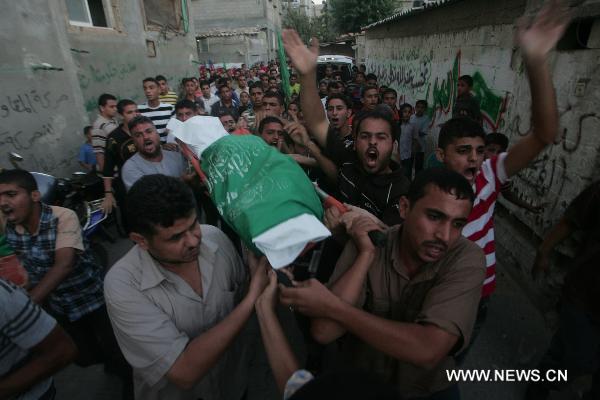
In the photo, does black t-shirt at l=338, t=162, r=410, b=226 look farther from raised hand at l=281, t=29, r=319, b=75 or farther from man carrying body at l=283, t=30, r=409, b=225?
raised hand at l=281, t=29, r=319, b=75

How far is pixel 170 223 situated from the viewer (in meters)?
1.38

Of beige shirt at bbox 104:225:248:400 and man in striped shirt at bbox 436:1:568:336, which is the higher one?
man in striped shirt at bbox 436:1:568:336

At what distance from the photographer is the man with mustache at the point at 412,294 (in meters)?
1.19

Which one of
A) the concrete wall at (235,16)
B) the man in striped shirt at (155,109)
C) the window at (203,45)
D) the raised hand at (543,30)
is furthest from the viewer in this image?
the concrete wall at (235,16)

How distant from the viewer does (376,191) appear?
2029 millimetres

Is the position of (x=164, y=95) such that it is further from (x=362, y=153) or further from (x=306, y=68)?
(x=362, y=153)

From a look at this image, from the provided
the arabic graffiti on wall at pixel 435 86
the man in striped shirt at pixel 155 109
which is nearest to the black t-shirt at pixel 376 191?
the arabic graffiti on wall at pixel 435 86

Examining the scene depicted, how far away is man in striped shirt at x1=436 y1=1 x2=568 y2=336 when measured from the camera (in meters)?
1.68

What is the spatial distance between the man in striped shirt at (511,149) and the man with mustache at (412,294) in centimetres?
72

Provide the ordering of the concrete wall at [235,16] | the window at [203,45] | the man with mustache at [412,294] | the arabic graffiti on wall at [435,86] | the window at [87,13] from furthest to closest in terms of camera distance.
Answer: the concrete wall at [235,16] → the window at [203,45] → the window at [87,13] → the arabic graffiti on wall at [435,86] → the man with mustache at [412,294]

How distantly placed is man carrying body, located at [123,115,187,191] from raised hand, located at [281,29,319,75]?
155cm

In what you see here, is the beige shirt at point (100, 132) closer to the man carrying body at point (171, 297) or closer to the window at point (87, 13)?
the window at point (87, 13)

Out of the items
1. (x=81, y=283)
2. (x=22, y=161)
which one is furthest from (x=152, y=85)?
(x=81, y=283)

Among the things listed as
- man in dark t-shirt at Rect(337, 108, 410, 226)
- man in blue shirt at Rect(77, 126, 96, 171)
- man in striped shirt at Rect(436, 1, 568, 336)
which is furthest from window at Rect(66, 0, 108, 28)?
man in striped shirt at Rect(436, 1, 568, 336)
